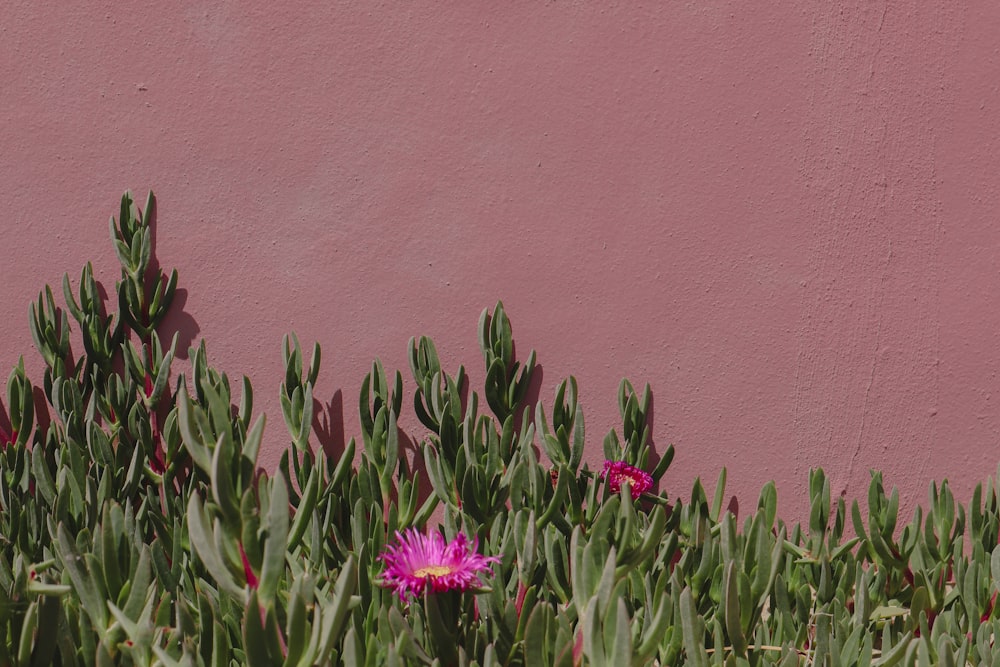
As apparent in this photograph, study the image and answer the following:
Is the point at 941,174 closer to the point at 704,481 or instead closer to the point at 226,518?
the point at 704,481

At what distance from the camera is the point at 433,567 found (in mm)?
863

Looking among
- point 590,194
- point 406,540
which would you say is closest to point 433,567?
point 406,540

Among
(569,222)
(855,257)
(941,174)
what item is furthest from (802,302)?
(569,222)

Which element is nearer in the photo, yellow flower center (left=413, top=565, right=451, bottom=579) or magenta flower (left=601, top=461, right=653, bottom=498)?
yellow flower center (left=413, top=565, right=451, bottom=579)

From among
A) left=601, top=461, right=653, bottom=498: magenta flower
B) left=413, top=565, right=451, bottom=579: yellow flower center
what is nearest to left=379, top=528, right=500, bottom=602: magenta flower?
left=413, top=565, right=451, bottom=579: yellow flower center

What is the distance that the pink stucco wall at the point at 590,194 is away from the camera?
4.66 feet

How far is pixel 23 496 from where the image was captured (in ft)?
4.50

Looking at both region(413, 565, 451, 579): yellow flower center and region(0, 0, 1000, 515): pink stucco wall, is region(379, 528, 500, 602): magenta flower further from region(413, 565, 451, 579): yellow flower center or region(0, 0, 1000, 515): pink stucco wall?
region(0, 0, 1000, 515): pink stucco wall

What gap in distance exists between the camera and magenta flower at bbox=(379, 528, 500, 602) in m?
0.83

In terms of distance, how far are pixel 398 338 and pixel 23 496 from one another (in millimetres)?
589

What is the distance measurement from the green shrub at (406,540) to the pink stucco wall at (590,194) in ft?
→ 0.23

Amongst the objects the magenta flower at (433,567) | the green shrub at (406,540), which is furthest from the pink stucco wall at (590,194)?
the magenta flower at (433,567)

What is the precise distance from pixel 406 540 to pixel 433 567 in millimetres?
330

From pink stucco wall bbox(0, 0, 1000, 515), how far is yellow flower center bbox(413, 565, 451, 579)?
26.7 inches
